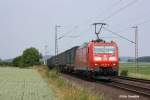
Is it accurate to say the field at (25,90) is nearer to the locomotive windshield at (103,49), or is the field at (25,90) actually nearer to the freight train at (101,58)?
the freight train at (101,58)

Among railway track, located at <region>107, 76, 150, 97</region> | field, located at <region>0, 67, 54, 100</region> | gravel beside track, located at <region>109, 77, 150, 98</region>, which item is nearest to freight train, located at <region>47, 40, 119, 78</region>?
railway track, located at <region>107, 76, 150, 97</region>

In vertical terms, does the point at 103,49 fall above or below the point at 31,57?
below

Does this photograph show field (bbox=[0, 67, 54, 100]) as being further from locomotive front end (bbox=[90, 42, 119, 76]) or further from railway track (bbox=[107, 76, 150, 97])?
locomotive front end (bbox=[90, 42, 119, 76])

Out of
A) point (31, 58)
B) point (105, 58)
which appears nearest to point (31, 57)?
point (31, 58)

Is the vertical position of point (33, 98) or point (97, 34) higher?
point (97, 34)

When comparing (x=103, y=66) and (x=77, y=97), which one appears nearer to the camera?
(x=77, y=97)

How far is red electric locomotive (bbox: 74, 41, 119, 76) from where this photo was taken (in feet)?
123

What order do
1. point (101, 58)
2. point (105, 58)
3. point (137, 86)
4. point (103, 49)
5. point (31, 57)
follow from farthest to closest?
point (31, 57) → point (103, 49) → point (101, 58) → point (105, 58) → point (137, 86)

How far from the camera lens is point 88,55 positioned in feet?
Answer: 127

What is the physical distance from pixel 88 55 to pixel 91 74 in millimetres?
1648

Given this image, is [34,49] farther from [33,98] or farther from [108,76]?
[33,98]

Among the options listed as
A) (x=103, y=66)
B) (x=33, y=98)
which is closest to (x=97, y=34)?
(x=103, y=66)

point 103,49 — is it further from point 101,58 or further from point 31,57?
point 31,57

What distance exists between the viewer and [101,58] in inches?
1516
